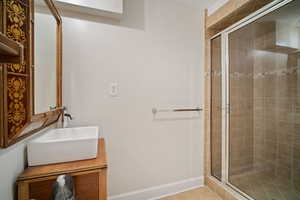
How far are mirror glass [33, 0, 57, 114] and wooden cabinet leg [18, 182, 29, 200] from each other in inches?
15.2

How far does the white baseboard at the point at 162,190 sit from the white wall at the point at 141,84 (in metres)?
0.05

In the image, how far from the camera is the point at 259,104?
1.76m

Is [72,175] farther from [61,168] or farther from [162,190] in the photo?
[162,190]

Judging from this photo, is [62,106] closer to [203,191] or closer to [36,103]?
[36,103]

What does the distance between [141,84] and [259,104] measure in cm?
143

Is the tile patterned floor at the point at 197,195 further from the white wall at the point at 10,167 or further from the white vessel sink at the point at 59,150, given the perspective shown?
the white wall at the point at 10,167

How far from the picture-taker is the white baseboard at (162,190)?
1610mm

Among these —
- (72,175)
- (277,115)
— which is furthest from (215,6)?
(72,175)

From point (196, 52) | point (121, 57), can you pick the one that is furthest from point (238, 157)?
point (121, 57)

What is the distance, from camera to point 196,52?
6.40ft

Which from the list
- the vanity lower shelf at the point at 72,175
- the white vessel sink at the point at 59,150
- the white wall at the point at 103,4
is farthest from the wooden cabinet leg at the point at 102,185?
the white wall at the point at 103,4

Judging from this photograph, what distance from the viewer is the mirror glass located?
3.10 feet

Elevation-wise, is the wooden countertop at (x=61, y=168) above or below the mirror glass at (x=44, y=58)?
below

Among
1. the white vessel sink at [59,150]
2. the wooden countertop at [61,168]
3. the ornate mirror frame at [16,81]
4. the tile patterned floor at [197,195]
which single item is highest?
the ornate mirror frame at [16,81]
